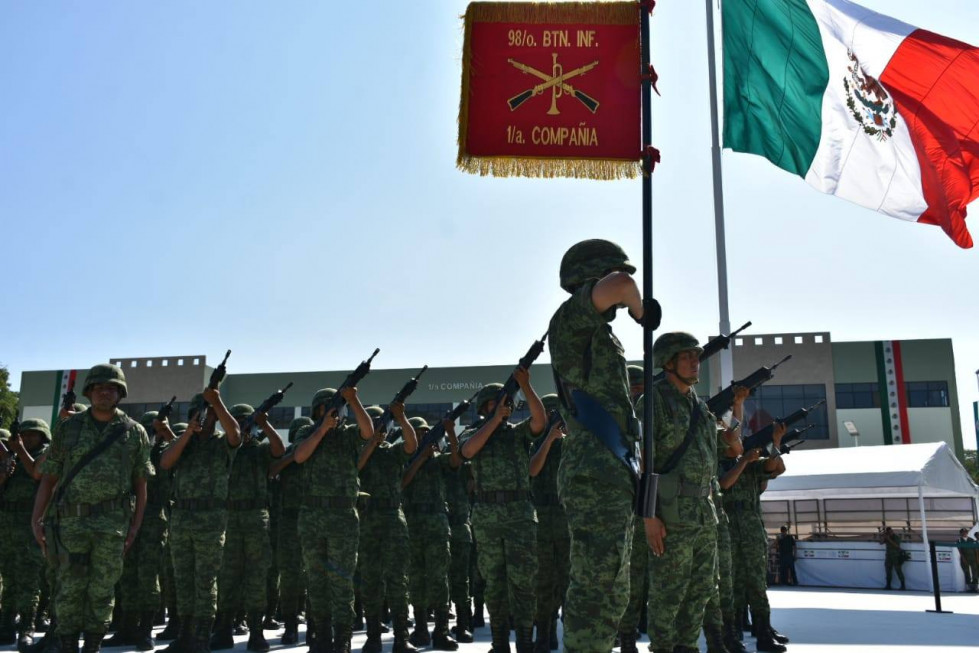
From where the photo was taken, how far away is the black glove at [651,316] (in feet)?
11.6

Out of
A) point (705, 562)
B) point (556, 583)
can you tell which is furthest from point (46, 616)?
point (705, 562)

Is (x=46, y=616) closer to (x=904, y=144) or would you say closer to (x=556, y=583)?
(x=556, y=583)

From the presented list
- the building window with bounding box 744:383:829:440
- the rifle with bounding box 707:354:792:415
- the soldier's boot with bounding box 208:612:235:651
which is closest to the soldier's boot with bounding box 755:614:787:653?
the rifle with bounding box 707:354:792:415

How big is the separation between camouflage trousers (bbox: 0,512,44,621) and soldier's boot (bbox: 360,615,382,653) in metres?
3.29

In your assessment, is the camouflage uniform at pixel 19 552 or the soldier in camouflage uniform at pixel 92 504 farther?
the camouflage uniform at pixel 19 552

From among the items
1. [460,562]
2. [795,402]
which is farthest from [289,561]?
[795,402]

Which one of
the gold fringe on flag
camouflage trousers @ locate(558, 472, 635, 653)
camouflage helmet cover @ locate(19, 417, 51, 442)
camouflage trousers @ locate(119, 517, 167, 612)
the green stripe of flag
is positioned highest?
the green stripe of flag

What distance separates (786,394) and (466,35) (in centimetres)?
2880

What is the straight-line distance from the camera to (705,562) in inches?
195

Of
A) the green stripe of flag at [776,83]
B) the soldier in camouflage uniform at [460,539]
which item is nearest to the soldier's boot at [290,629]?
the soldier in camouflage uniform at [460,539]

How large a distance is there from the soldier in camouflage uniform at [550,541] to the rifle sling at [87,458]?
131 inches

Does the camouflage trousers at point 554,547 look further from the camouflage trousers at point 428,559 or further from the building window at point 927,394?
the building window at point 927,394

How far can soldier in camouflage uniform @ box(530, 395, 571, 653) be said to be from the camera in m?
7.25

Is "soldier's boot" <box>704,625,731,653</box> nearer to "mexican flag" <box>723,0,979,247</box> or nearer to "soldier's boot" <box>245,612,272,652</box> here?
"soldier's boot" <box>245,612,272,652</box>
